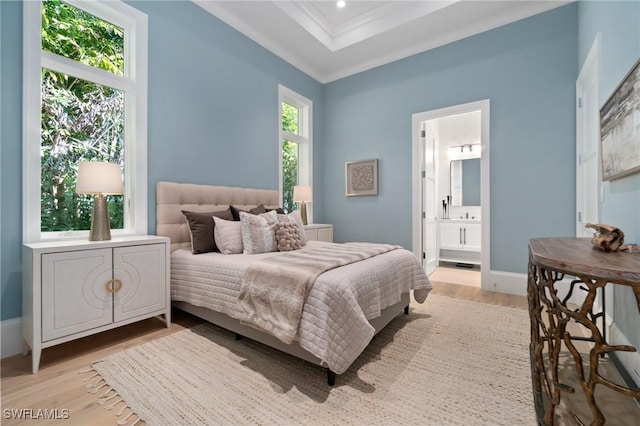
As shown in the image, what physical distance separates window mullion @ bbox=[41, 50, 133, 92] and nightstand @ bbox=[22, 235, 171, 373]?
1.38 meters

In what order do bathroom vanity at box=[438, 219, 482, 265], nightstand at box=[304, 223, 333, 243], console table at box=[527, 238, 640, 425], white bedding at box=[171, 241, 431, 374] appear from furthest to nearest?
bathroom vanity at box=[438, 219, 482, 265]
nightstand at box=[304, 223, 333, 243]
white bedding at box=[171, 241, 431, 374]
console table at box=[527, 238, 640, 425]

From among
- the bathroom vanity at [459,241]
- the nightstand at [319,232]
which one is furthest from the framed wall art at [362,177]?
the bathroom vanity at [459,241]

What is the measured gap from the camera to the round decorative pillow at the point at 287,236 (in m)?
2.67

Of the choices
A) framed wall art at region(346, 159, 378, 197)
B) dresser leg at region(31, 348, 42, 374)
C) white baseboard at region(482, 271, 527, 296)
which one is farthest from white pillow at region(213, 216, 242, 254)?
white baseboard at region(482, 271, 527, 296)

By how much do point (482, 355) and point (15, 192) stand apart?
3415 millimetres

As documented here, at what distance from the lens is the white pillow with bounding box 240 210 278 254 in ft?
8.37

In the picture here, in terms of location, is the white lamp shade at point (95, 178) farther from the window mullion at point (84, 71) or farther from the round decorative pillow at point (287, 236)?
the round decorative pillow at point (287, 236)

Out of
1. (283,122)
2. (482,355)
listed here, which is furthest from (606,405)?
(283,122)

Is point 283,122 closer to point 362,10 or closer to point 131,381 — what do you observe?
point 362,10

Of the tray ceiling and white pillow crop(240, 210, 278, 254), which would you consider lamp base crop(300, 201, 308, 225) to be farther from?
the tray ceiling

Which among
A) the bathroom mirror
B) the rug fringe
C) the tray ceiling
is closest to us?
the rug fringe

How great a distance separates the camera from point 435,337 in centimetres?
220

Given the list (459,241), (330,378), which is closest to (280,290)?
(330,378)

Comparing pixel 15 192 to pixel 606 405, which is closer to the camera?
pixel 606 405
